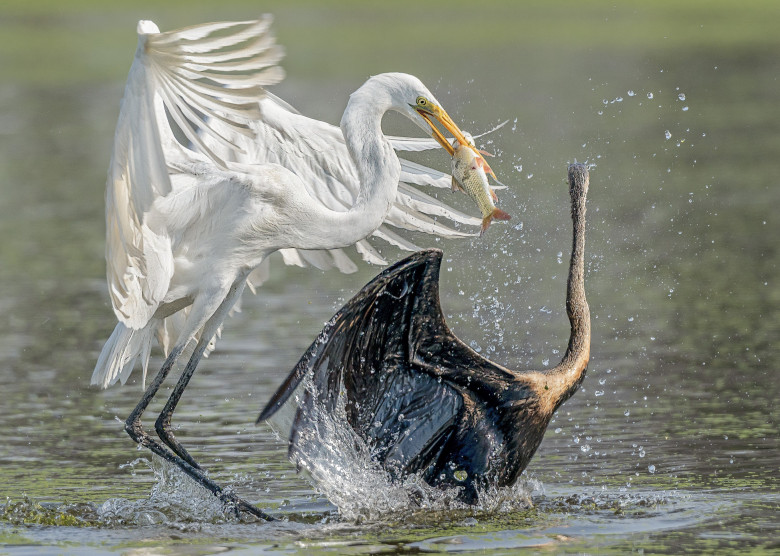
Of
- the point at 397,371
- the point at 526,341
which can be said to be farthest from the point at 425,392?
the point at 526,341

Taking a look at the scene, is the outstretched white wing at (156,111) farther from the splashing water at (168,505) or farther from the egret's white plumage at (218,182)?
the splashing water at (168,505)

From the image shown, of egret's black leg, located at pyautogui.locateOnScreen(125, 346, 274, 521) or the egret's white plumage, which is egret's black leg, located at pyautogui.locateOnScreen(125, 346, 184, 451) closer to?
egret's black leg, located at pyautogui.locateOnScreen(125, 346, 274, 521)

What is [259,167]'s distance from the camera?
25.6 ft

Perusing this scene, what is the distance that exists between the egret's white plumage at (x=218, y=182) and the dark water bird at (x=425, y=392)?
731mm

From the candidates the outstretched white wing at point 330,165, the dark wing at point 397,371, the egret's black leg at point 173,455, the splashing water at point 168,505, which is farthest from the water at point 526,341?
the outstretched white wing at point 330,165

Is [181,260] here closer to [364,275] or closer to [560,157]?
[364,275]

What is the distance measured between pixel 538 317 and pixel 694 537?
204 inches

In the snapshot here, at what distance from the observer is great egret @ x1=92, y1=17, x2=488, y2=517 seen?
7.10 m

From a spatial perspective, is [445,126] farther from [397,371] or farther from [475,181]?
[397,371]

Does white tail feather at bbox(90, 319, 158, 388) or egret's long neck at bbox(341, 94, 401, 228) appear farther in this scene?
white tail feather at bbox(90, 319, 158, 388)

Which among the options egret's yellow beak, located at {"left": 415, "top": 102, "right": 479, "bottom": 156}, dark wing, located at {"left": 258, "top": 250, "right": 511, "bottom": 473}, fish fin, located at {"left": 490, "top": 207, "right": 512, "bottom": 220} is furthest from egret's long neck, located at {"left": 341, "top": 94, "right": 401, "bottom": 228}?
Result: dark wing, located at {"left": 258, "top": 250, "right": 511, "bottom": 473}

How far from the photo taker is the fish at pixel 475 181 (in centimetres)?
744

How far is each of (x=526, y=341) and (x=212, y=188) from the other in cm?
383

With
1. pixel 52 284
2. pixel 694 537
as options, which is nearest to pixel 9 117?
pixel 52 284
